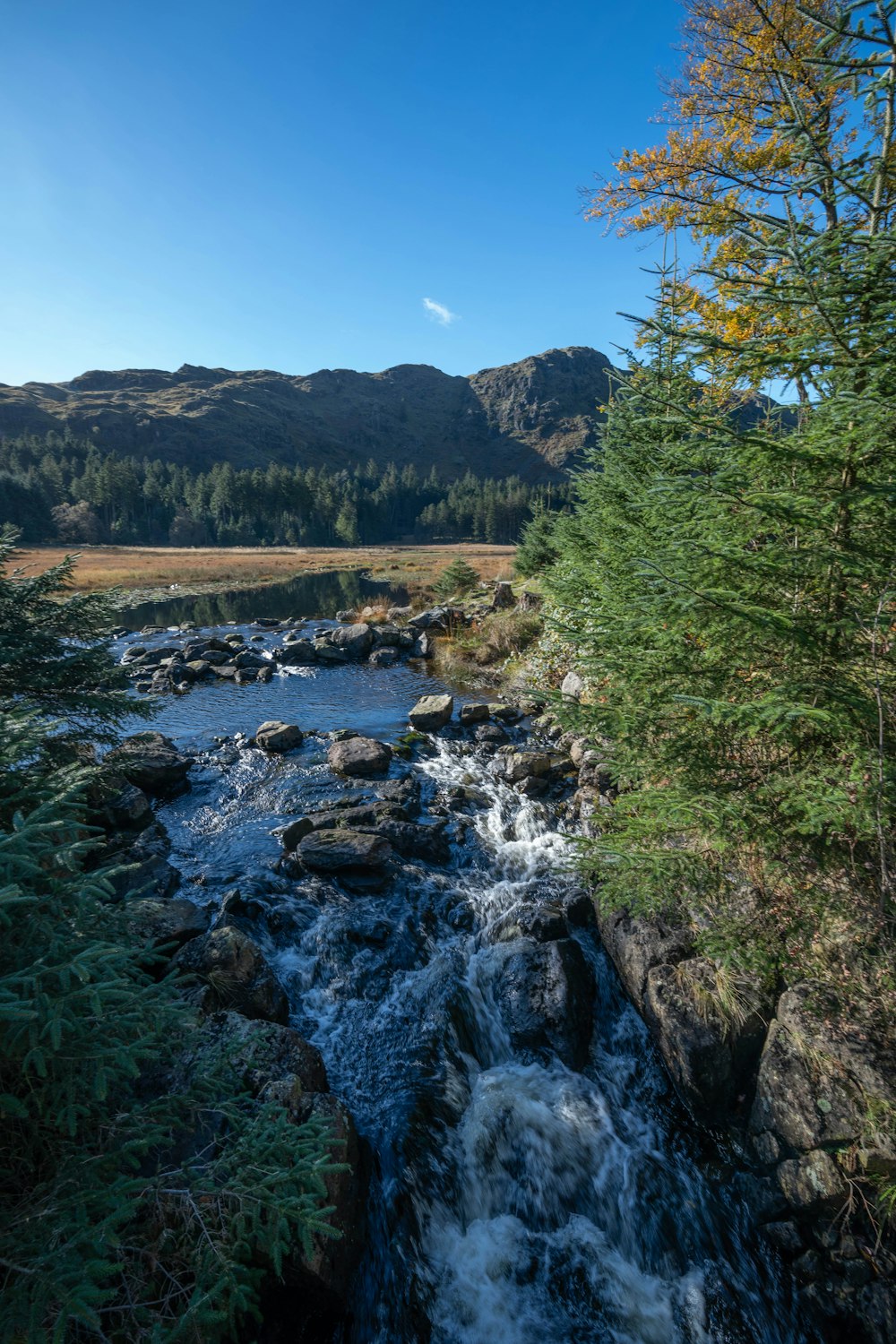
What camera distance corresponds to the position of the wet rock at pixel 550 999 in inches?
257

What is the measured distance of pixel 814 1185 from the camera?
459 centimetres

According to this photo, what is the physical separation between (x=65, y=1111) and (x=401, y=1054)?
4179 mm

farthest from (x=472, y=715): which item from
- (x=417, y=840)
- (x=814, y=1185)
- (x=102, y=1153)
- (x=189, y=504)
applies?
(x=189, y=504)

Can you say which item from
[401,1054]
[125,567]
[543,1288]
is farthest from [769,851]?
[125,567]

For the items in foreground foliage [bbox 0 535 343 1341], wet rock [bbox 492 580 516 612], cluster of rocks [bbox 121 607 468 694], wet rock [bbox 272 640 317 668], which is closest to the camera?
foreground foliage [bbox 0 535 343 1341]

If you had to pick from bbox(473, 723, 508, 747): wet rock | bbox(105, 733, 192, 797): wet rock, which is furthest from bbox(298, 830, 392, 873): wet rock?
bbox(473, 723, 508, 747): wet rock

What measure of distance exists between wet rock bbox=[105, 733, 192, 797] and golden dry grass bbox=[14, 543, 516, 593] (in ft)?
96.2

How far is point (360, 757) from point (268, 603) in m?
31.1

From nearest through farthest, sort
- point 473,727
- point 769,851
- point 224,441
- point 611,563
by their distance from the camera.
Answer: point 769,851, point 611,563, point 473,727, point 224,441

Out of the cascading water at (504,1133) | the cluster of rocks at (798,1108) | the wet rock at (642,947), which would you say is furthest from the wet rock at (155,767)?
the cluster of rocks at (798,1108)

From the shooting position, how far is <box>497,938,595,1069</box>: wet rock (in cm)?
653

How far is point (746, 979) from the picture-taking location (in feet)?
18.8

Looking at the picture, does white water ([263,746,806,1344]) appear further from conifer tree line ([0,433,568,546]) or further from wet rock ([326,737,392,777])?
conifer tree line ([0,433,568,546])

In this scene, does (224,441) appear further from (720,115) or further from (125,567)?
(720,115)
